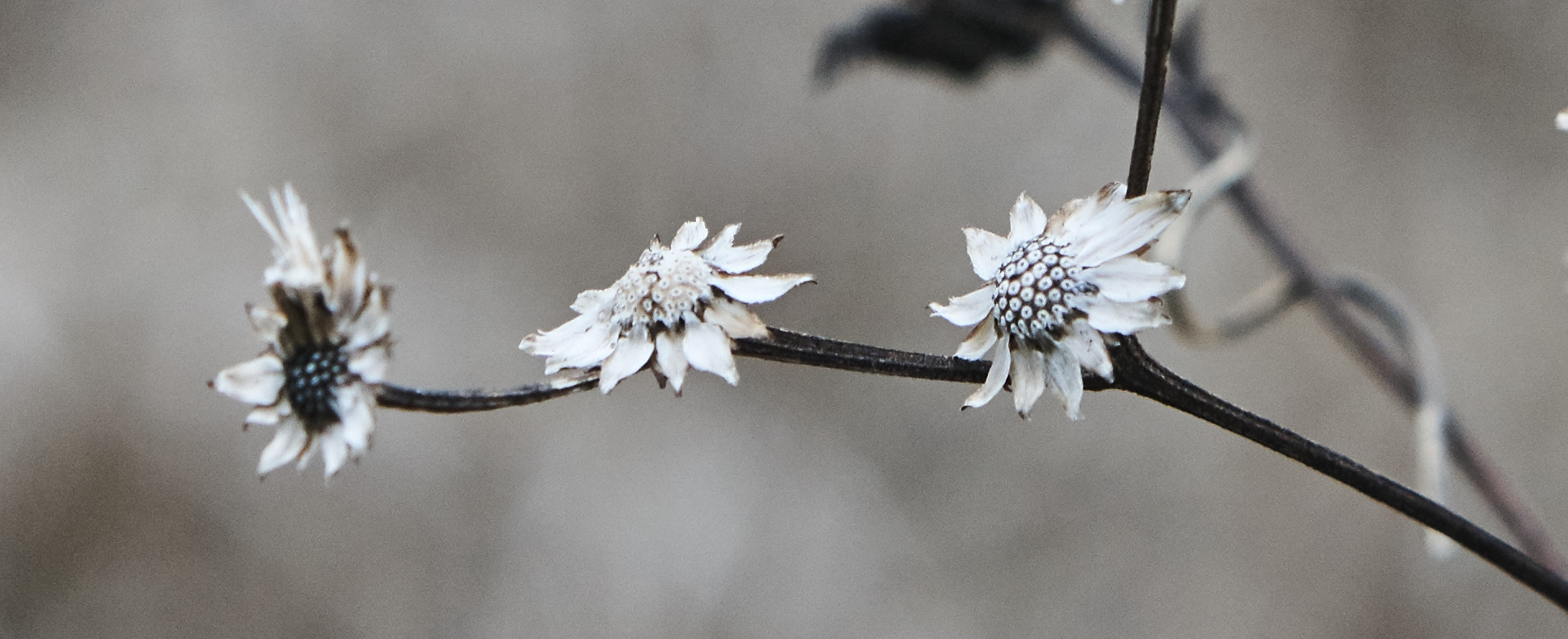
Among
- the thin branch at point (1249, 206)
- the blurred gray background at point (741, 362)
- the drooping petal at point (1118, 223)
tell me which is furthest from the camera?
the blurred gray background at point (741, 362)

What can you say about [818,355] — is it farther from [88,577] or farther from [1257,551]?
[88,577]

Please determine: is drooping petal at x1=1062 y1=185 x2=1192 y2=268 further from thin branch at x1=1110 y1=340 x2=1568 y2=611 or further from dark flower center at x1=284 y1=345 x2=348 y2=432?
dark flower center at x1=284 y1=345 x2=348 y2=432

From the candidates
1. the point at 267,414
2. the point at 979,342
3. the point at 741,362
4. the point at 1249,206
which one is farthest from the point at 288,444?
the point at 741,362

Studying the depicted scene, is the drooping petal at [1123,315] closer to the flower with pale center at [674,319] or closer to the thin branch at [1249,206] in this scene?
the flower with pale center at [674,319]

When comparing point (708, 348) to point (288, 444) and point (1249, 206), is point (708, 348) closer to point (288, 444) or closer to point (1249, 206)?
point (288, 444)

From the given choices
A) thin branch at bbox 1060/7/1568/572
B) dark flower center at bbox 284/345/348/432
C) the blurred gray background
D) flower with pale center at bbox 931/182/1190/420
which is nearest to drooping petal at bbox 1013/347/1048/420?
flower with pale center at bbox 931/182/1190/420

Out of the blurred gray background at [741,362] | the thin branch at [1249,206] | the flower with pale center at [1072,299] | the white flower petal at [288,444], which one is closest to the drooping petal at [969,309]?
the flower with pale center at [1072,299]
